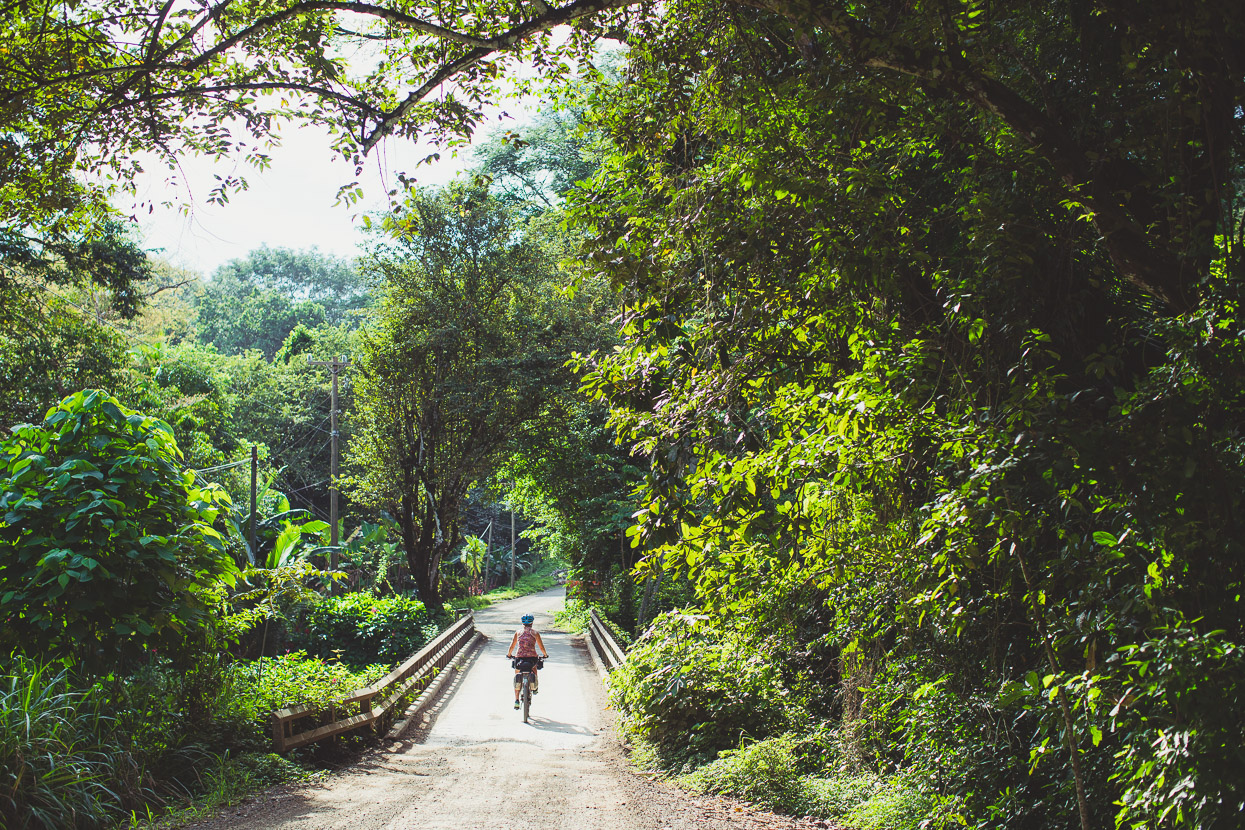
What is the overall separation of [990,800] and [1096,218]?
339 centimetres

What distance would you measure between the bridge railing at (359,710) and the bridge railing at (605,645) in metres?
3.19

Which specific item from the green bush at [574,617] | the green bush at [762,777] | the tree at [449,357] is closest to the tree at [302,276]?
the green bush at [574,617]

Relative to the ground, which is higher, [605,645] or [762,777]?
[762,777]

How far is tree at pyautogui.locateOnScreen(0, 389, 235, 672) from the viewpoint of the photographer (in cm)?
657

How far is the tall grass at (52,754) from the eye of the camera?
5266 millimetres

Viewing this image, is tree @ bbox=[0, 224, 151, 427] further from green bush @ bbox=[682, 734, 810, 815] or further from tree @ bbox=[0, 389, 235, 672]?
green bush @ bbox=[682, 734, 810, 815]

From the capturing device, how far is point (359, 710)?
998 cm

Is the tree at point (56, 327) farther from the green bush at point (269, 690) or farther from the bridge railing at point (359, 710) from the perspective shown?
the green bush at point (269, 690)

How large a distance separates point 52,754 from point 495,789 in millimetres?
3658

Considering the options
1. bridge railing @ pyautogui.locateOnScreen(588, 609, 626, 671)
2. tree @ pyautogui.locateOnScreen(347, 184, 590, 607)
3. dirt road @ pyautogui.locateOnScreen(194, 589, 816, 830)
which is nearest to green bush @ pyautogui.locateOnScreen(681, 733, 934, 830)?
dirt road @ pyautogui.locateOnScreen(194, 589, 816, 830)

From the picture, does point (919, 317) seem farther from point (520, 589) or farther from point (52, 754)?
point (520, 589)

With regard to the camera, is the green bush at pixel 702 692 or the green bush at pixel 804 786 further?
the green bush at pixel 702 692

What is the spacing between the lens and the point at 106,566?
677 cm

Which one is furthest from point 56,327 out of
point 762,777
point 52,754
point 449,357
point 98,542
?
point 762,777
